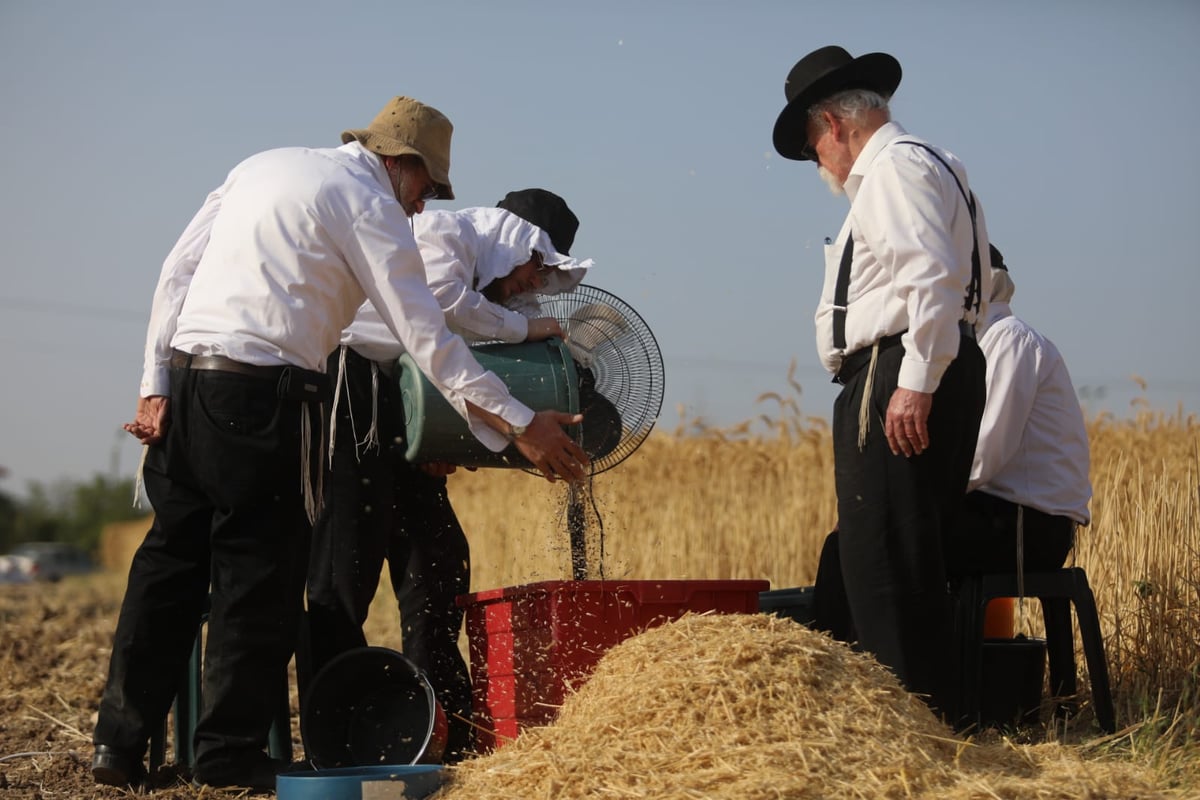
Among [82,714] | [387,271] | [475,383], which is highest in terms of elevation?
[387,271]

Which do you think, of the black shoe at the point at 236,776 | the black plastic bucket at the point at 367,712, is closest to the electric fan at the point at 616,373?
the black plastic bucket at the point at 367,712

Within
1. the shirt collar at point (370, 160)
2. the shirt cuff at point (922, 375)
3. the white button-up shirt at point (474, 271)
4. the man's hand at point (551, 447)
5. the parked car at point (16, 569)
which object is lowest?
the parked car at point (16, 569)

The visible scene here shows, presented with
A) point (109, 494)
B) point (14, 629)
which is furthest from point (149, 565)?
point (109, 494)

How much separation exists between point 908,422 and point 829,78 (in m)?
1.27

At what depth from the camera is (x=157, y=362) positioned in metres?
4.52

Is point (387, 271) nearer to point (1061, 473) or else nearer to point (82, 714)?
point (1061, 473)

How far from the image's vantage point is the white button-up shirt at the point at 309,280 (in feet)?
13.9

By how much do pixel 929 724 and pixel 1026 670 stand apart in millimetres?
1341

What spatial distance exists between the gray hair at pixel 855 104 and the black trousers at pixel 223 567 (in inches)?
81.8

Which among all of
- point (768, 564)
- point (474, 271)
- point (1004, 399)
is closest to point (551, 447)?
point (474, 271)

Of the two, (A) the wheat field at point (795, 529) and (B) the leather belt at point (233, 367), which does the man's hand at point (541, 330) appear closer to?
(A) the wheat field at point (795, 529)

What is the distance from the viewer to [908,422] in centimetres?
414

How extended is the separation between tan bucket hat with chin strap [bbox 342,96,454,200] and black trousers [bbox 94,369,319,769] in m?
1.04

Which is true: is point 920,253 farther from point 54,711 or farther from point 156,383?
point 54,711
